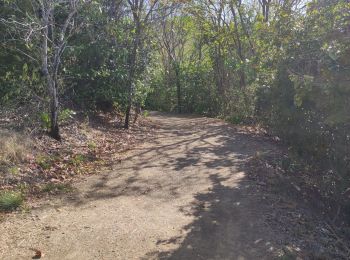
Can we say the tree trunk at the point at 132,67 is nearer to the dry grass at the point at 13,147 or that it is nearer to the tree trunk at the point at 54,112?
the tree trunk at the point at 54,112

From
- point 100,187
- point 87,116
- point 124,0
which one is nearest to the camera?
point 100,187

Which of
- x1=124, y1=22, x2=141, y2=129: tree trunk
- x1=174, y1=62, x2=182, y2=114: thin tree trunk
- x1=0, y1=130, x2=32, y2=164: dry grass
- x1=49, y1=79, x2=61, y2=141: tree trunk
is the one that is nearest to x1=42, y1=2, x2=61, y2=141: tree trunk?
x1=49, y1=79, x2=61, y2=141: tree trunk

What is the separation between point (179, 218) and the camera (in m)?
5.59

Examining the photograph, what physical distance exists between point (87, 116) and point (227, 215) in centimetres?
654

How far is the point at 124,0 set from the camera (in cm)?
1245

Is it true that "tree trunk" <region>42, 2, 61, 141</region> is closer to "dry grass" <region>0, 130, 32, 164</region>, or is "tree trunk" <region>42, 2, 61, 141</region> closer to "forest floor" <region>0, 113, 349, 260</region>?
"dry grass" <region>0, 130, 32, 164</region>

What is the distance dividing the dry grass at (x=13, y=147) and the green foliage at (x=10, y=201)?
1114 mm

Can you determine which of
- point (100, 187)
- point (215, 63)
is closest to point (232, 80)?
point (215, 63)

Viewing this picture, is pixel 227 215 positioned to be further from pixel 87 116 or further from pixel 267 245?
pixel 87 116

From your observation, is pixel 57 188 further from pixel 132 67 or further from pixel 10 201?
pixel 132 67

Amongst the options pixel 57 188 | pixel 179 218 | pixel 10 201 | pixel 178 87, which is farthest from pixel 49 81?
pixel 178 87

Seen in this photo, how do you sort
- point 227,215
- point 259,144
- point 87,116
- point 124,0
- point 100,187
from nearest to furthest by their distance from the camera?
point 227,215, point 100,187, point 259,144, point 87,116, point 124,0

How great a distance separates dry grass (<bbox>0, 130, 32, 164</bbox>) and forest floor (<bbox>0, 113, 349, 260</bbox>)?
122 centimetres

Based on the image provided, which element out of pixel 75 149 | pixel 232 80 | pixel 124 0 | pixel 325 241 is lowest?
pixel 325 241
